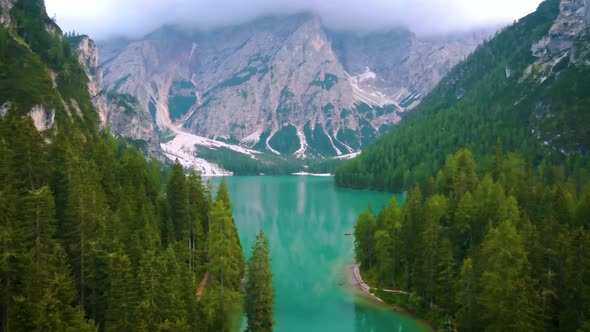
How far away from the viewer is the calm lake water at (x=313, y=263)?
45000 mm

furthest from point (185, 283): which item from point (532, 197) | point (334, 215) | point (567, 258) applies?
point (334, 215)

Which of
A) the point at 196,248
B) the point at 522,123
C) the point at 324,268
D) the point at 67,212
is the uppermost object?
the point at 522,123

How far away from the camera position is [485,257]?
37500 mm

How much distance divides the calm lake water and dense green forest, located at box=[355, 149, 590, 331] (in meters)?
4.34

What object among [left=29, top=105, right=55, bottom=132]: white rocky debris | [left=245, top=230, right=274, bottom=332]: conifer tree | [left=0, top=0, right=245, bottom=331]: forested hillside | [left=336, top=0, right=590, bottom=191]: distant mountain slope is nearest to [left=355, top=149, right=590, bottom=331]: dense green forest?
[left=245, top=230, right=274, bottom=332]: conifer tree

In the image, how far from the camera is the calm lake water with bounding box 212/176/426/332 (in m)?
45.0

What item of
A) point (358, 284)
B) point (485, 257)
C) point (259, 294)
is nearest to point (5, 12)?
point (358, 284)

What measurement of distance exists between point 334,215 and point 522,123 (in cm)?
8690

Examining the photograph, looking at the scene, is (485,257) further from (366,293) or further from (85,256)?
(85,256)

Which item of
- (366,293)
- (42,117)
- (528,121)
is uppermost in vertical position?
(528,121)

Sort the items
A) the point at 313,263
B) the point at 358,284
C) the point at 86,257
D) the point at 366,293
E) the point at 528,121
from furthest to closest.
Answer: the point at 528,121, the point at 313,263, the point at 358,284, the point at 366,293, the point at 86,257

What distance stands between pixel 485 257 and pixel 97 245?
105ft

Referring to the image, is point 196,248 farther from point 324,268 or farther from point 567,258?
point 567,258

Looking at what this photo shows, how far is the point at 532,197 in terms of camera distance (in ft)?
183
